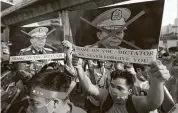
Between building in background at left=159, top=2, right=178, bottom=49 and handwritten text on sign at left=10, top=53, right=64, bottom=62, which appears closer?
building in background at left=159, top=2, right=178, bottom=49

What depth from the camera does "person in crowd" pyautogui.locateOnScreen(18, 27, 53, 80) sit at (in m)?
2.38

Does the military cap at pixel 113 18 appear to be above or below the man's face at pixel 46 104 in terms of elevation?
above

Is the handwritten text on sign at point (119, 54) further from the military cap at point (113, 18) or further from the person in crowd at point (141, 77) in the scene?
the military cap at point (113, 18)

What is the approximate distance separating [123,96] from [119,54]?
34cm

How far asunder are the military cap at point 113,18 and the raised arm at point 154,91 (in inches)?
21.9

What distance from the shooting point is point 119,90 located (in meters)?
1.58

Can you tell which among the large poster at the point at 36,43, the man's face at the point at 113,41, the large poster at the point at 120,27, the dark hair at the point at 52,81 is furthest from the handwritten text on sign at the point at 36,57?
the man's face at the point at 113,41

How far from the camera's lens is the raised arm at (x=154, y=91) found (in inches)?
49.8

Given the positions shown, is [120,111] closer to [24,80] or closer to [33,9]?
[24,80]

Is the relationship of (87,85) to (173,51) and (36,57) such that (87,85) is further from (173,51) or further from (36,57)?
(36,57)

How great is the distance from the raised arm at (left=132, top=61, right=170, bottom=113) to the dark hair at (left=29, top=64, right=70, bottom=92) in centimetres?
50

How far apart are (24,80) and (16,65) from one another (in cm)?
38

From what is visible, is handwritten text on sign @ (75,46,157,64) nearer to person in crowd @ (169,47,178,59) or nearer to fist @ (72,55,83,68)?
fist @ (72,55,83,68)

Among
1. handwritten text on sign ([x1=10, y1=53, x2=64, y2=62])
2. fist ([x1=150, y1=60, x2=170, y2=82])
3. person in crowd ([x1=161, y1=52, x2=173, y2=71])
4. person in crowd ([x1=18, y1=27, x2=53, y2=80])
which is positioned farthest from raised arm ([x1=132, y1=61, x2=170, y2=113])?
person in crowd ([x1=18, y1=27, x2=53, y2=80])
